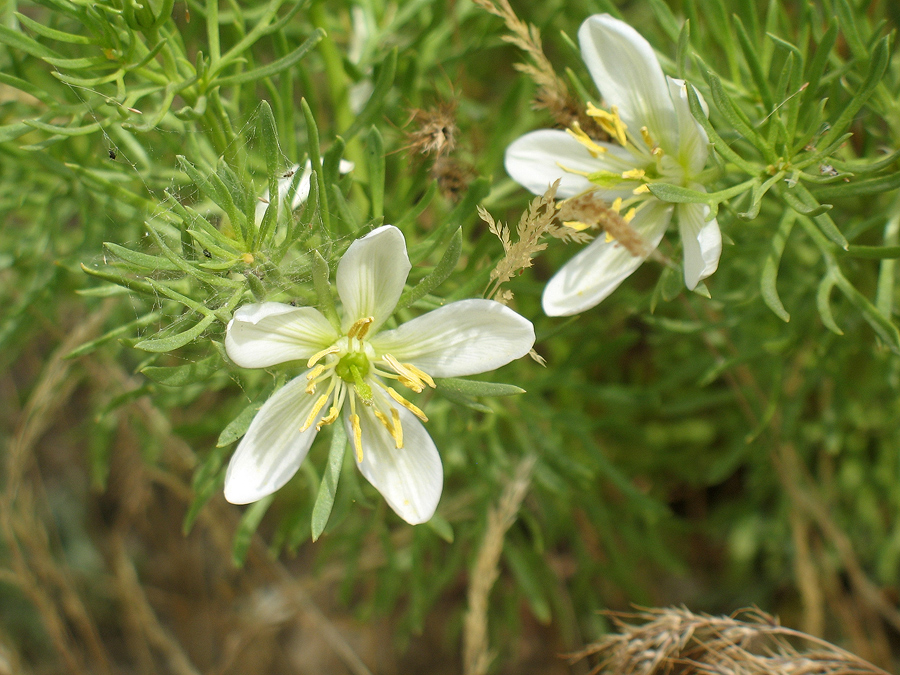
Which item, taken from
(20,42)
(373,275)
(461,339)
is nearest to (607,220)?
(461,339)

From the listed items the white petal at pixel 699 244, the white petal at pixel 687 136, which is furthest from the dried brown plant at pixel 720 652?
the white petal at pixel 687 136

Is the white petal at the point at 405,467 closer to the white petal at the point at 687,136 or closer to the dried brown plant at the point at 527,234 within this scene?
the dried brown plant at the point at 527,234

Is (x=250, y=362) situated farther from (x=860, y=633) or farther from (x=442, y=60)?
(x=860, y=633)

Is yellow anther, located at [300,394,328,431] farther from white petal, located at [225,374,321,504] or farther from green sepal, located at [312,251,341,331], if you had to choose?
green sepal, located at [312,251,341,331]

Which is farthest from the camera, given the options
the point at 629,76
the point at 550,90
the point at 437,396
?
the point at 437,396

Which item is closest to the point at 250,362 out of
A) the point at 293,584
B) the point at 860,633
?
the point at 293,584

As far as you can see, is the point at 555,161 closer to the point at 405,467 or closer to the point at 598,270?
the point at 598,270

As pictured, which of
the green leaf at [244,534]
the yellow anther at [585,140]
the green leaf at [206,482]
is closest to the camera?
the yellow anther at [585,140]
